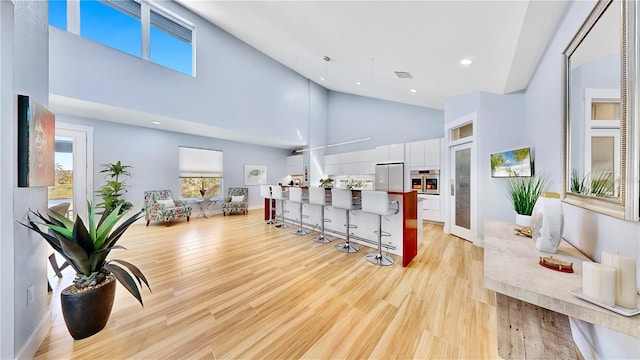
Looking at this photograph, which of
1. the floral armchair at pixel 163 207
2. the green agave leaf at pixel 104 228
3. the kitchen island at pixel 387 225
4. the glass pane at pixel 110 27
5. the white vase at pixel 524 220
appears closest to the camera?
the green agave leaf at pixel 104 228

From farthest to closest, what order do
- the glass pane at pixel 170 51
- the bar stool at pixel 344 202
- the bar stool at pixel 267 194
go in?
the bar stool at pixel 267 194, the glass pane at pixel 170 51, the bar stool at pixel 344 202

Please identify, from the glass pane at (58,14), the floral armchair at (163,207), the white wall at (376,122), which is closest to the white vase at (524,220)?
the white wall at (376,122)

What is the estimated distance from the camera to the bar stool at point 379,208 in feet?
9.55

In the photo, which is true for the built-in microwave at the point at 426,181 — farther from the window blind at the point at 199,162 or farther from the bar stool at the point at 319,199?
the window blind at the point at 199,162

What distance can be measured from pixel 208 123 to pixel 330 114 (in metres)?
5.12

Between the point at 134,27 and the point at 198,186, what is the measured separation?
13.4ft

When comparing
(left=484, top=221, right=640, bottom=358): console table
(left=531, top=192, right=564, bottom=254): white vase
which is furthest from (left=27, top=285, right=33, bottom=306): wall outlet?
(left=531, top=192, right=564, bottom=254): white vase

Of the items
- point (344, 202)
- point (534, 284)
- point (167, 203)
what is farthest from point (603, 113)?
point (167, 203)

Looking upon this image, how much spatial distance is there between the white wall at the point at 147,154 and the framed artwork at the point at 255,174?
0.61 ft

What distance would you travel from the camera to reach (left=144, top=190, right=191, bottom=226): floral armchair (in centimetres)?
525

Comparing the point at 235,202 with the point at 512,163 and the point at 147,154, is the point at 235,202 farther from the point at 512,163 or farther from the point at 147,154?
the point at 512,163

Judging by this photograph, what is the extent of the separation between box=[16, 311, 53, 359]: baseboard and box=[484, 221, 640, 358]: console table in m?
2.78

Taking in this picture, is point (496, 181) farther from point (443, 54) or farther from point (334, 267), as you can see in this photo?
point (334, 267)

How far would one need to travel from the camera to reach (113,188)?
15.7ft
